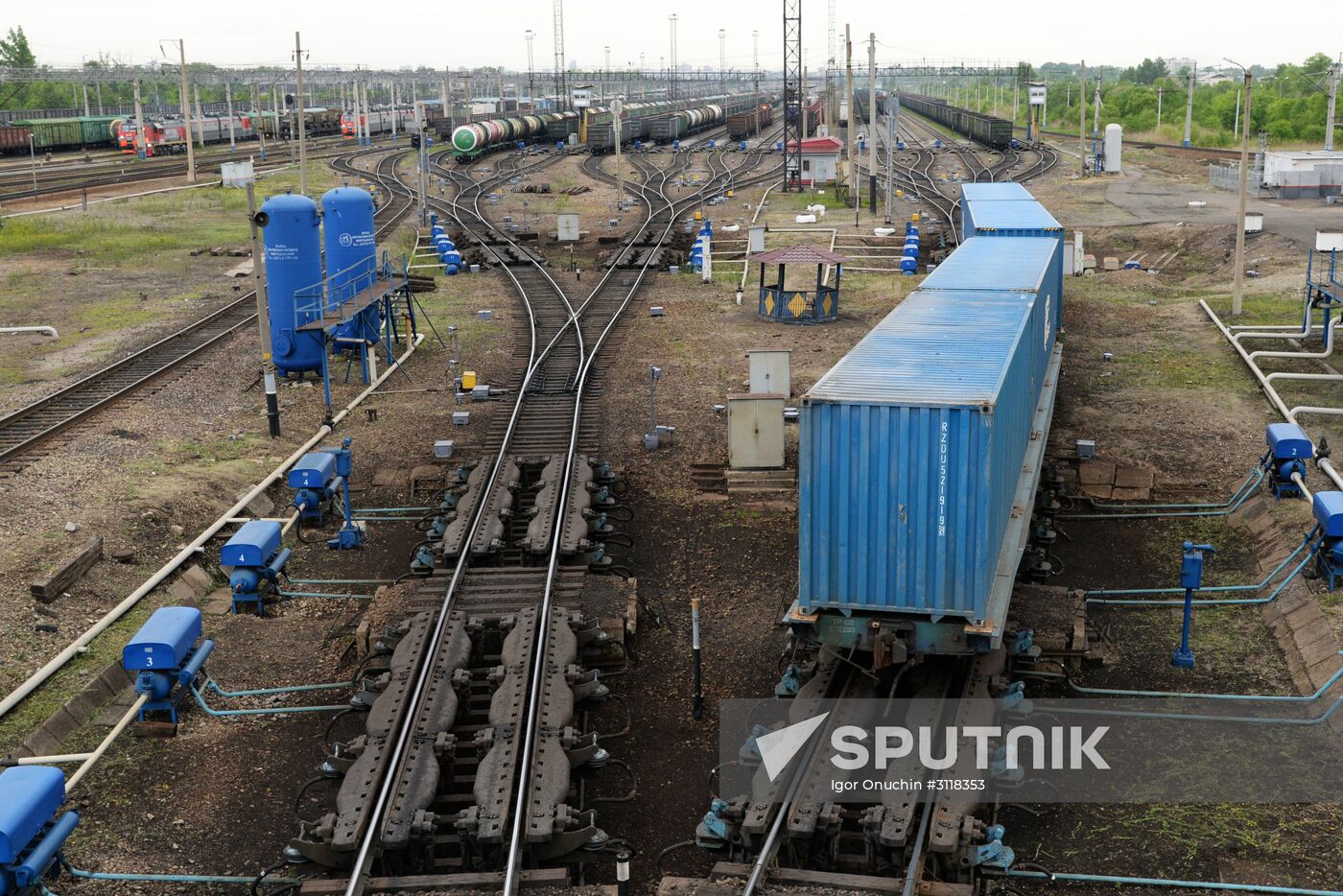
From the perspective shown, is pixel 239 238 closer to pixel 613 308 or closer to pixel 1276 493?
pixel 613 308

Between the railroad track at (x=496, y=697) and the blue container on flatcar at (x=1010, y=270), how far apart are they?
18.9ft

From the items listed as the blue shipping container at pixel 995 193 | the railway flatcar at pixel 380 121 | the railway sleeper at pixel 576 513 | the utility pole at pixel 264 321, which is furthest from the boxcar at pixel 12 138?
the railway sleeper at pixel 576 513

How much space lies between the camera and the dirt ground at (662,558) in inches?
404

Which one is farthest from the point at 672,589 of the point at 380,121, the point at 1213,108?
the point at 1213,108

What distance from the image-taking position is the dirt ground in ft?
33.7

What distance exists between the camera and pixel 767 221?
46812mm

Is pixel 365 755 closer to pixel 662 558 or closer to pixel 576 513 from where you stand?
pixel 576 513

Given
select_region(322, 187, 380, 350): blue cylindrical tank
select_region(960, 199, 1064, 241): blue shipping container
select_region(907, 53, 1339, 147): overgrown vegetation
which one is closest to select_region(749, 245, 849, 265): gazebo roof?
select_region(960, 199, 1064, 241): blue shipping container

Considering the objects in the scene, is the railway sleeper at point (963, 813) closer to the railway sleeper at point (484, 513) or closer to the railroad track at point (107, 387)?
the railway sleeper at point (484, 513)

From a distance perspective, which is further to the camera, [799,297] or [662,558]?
[799,297]

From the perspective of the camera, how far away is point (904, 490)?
35.6 feet

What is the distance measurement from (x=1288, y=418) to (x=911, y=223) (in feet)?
76.2

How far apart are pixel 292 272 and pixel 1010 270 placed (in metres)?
13.5

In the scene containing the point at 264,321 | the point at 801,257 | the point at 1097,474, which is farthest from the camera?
the point at 801,257
